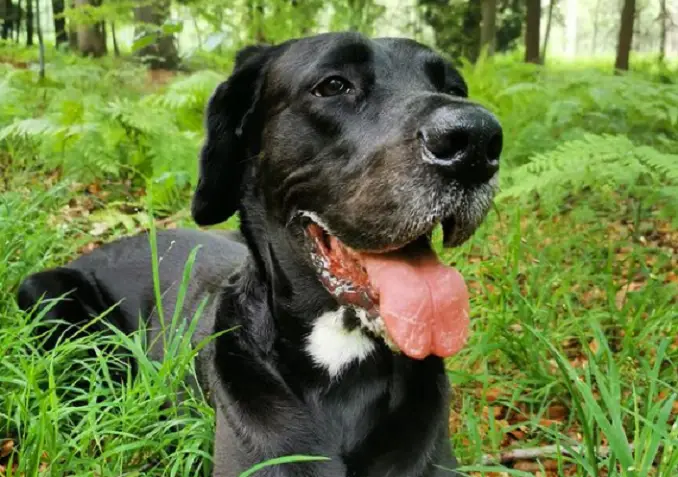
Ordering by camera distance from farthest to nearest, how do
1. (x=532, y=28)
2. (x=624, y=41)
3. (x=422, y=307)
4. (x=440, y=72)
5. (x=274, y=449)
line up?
1. (x=532, y=28)
2. (x=624, y=41)
3. (x=440, y=72)
4. (x=274, y=449)
5. (x=422, y=307)

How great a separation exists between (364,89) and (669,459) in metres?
1.43

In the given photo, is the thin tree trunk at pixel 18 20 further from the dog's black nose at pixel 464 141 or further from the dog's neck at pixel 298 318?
the dog's black nose at pixel 464 141

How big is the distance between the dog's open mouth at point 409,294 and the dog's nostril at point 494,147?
333 millimetres

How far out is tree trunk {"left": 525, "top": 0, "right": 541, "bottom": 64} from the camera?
13.4 meters

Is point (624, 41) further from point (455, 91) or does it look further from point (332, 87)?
point (332, 87)

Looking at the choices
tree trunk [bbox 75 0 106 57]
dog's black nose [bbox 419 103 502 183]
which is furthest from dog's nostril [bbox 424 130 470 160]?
tree trunk [bbox 75 0 106 57]

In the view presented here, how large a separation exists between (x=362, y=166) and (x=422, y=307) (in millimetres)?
→ 445

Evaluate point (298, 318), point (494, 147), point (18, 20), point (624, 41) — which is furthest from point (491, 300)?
point (18, 20)

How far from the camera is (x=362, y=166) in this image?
204 cm

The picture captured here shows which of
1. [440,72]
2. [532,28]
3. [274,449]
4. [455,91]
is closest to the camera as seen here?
[274,449]

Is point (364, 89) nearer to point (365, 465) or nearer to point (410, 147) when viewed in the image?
point (410, 147)

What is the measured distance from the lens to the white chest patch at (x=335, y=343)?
7.26ft

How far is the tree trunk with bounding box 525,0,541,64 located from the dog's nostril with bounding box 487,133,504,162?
1237 centimetres

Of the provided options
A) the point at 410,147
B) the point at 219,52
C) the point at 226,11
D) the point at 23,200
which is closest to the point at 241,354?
the point at 410,147
